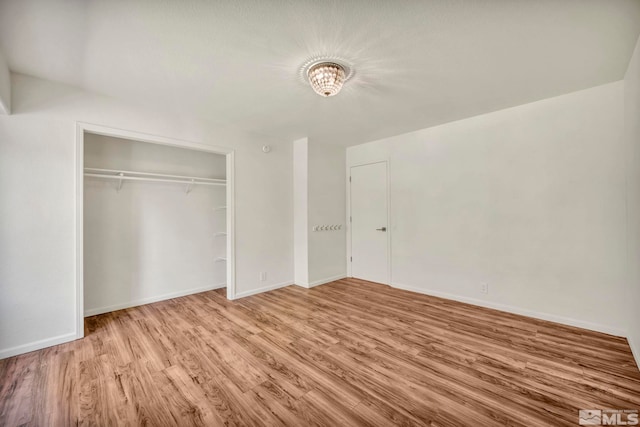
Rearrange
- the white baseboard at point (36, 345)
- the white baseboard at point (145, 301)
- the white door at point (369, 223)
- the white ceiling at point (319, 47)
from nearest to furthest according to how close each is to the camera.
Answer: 1. the white ceiling at point (319, 47)
2. the white baseboard at point (36, 345)
3. the white baseboard at point (145, 301)
4. the white door at point (369, 223)

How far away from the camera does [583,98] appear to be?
104 inches

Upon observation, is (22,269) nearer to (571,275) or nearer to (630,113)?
Answer: (571,275)

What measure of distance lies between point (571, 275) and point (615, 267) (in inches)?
13.0

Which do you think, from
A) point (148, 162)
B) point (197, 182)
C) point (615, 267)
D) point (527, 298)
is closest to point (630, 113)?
point (615, 267)

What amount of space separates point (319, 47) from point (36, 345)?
138 inches

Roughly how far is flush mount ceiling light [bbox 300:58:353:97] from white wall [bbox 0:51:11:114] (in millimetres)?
2277

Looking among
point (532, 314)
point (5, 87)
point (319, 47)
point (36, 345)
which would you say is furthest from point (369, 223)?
point (5, 87)

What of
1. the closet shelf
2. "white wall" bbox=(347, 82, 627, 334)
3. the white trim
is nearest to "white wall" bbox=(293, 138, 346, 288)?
the white trim

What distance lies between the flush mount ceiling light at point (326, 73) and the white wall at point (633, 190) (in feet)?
6.99

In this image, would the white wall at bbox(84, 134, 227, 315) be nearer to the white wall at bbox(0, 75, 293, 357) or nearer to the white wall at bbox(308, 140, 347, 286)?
the white wall at bbox(0, 75, 293, 357)

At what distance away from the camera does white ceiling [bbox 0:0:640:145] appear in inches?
61.4

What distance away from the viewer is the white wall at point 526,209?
2539 mm

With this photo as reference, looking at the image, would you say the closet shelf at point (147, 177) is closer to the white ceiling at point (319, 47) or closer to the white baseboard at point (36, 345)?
the white ceiling at point (319, 47)

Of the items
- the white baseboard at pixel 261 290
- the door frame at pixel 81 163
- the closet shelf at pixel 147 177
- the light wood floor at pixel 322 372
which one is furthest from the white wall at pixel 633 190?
the closet shelf at pixel 147 177
